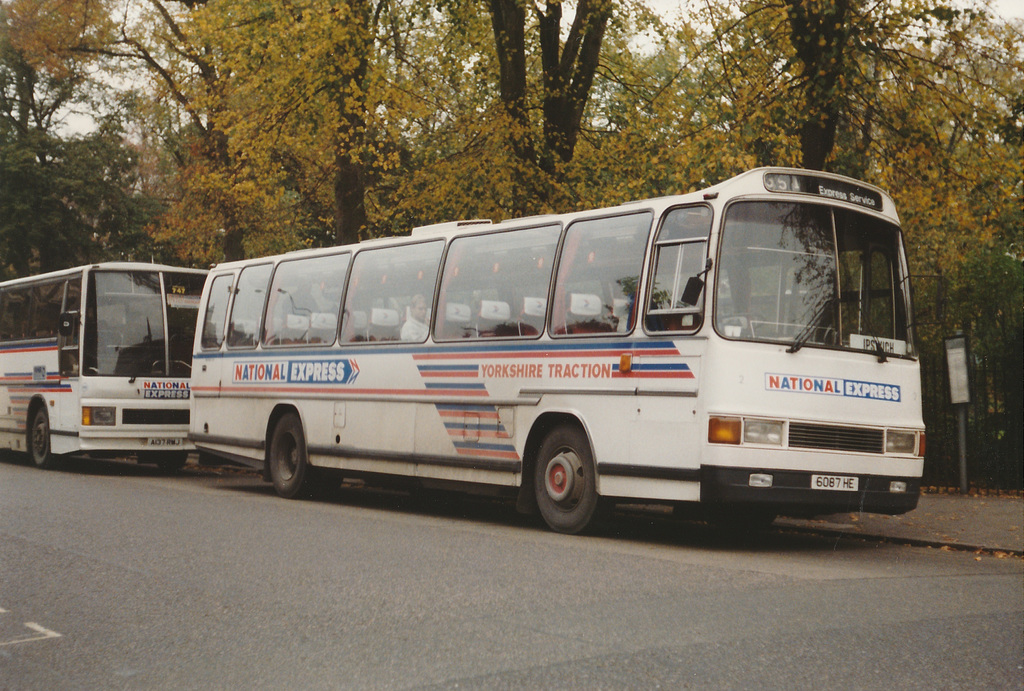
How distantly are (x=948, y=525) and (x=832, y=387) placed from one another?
10.6 ft

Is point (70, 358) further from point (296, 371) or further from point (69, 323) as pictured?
point (296, 371)

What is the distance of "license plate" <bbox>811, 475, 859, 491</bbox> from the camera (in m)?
10.3

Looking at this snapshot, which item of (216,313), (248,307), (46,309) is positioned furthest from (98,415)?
(248,307)

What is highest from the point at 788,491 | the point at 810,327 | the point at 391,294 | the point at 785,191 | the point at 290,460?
the point at 785,191

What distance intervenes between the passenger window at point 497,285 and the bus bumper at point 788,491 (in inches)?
106

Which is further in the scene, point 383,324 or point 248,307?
point 248,307

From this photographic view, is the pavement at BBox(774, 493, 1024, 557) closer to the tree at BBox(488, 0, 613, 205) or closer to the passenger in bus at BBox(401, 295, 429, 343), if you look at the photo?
the passenger in bus at BBox(401, 295, 429, 343)

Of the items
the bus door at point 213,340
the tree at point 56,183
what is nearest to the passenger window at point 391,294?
the bus door at point 213,340

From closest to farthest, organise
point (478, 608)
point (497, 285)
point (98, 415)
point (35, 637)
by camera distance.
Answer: point (35, 637) < point (478, 608) < point (497, 285) < point (98, 415)

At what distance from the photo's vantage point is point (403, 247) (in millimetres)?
14336

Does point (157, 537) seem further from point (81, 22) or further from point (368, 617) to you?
point (81, 22)

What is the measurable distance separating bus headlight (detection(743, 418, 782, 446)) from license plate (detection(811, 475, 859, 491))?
17.9 inches

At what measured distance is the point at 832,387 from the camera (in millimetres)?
10508

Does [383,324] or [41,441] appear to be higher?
[383,324]
